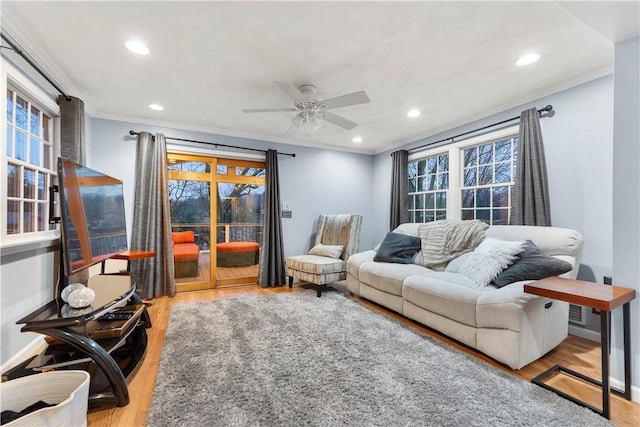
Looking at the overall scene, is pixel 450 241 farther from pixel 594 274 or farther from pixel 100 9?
pixel 100 9

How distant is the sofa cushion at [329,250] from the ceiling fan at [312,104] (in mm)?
1912

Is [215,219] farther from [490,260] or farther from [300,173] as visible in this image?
[490,260]

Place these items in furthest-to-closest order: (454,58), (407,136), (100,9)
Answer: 1. (407,136)
2. (454,58)
3. (100,9)

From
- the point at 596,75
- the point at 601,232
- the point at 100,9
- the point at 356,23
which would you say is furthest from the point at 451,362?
the point at 100,9

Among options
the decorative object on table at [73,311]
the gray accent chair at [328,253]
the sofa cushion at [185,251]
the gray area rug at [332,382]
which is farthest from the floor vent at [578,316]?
the sofa cushion at [185,251]

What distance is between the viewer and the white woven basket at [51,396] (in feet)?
4.08

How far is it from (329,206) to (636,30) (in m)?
4.04

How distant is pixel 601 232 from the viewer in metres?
2.53

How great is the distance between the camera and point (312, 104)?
110 inches

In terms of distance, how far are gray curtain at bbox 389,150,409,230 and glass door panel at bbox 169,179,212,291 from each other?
3047 millimetres

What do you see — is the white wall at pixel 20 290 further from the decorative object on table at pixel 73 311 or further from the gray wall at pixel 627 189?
the gray wall at pixel 627 189

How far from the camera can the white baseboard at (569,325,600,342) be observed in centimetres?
249

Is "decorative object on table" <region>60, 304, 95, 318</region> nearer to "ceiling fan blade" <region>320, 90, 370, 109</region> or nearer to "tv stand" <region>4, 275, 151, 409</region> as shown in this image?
"tv stand" <region>4, 275, 151, 409</region>

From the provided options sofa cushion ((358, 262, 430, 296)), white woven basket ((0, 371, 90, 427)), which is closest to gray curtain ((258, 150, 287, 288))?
sofa cushion ((358, 262, 430, 296))
